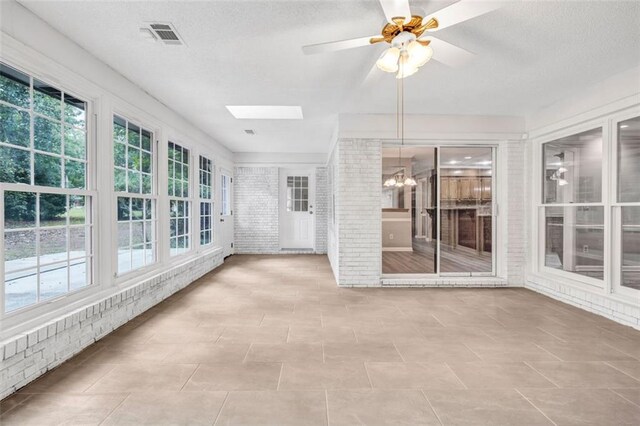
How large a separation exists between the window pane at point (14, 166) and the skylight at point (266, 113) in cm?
284

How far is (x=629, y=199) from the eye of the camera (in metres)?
3.29

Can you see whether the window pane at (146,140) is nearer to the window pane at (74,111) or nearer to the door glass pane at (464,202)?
the window pane at (74,111)

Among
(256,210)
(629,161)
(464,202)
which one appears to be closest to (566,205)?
(629,161)

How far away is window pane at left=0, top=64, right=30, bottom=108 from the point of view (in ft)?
6.97

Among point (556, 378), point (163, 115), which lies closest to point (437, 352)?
point (556, 378)

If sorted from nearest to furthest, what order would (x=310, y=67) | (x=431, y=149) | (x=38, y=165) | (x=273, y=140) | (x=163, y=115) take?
1. (x=38, y=165)
2. (x=310, y=67)
3. (x=163, y=115)
4. (x=431, y=149)
5. (x=273, y=140)

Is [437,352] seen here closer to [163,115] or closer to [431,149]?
[431,149]

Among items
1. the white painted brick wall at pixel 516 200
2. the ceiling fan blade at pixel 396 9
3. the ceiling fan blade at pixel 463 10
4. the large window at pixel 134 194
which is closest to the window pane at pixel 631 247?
the white painted brick wall at pixel 516 200

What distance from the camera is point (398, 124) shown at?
15.5 feet

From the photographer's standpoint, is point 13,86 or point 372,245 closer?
point 13,86

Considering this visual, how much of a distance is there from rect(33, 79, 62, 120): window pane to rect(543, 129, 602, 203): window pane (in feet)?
17.8

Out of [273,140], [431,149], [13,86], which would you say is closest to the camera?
[13,86]

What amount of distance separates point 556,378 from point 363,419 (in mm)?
1471

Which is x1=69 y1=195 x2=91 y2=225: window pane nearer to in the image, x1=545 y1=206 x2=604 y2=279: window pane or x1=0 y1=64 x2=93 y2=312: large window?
x1=0 y1=64 x2=93 y2=312: large window
